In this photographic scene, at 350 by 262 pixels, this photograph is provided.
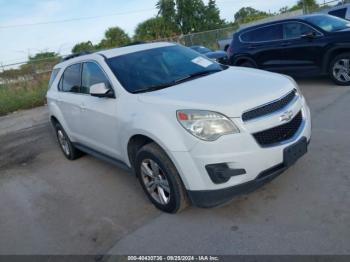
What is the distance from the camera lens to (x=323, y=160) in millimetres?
4309

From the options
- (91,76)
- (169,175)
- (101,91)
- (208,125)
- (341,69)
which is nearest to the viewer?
(208,125)

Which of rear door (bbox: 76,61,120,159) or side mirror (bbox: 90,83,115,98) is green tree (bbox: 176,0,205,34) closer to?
rear door (bbox: 76,61,120,159)

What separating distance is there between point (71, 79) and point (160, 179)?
262cm

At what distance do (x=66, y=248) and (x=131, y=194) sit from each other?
112 cm

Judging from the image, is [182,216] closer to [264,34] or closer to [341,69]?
[341,69]

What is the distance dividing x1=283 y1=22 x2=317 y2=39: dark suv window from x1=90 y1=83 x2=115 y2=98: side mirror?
19.1ft

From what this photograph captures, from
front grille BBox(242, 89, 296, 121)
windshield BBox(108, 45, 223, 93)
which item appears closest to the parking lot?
front grille BBox(242, 89, 296, 121)

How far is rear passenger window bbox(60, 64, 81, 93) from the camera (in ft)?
16.7

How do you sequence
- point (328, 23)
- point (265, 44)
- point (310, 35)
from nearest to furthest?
1. point (310, 35)
2. point (328, 23)
3. point (265, 44)

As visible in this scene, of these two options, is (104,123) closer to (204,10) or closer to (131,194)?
(131,194)

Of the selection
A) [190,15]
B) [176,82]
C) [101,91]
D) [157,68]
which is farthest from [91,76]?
[190,15]

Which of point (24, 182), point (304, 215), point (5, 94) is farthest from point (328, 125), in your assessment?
point (5, 94)

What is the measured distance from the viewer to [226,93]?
334 centimetres

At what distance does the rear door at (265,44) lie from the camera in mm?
8695
